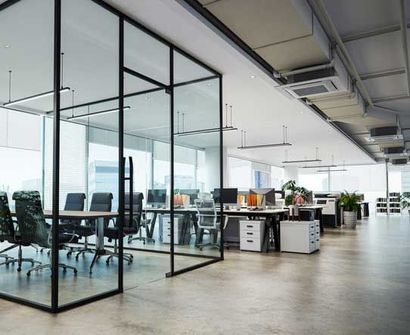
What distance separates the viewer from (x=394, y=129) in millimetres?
8711

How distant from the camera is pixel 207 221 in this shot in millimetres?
5867

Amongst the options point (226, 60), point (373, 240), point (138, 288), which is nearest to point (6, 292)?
point (138, 288)

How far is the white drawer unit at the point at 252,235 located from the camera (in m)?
6.40

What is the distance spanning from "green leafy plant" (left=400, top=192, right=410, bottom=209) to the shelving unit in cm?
19

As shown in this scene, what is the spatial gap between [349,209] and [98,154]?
9.00 metres

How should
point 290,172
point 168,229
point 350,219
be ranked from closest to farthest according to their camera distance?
point 168,229 → point 350,219 → point 290,172

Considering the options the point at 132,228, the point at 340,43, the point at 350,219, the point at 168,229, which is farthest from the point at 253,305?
the point at 350,219

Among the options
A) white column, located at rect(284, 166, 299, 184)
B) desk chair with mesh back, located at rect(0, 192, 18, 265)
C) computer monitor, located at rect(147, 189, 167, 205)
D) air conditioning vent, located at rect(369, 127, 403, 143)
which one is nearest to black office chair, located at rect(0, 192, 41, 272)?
desk chair with mesh back, located at rect(0, 192, 18, 265)

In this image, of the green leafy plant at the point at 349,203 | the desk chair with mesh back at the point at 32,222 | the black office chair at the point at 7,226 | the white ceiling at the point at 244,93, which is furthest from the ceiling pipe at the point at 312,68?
the green leafy plant at the point at 349,203

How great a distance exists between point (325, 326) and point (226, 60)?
3.68 metres

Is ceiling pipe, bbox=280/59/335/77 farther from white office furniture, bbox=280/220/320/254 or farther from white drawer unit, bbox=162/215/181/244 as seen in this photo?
white office furniture, bbox=280/220/320/254

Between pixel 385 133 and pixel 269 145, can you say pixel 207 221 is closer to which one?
pixel 269 145

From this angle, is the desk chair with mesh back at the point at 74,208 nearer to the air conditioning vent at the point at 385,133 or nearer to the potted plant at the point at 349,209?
the air conditioning vent at the point at 385,133

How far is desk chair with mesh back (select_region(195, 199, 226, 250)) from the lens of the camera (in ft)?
18.6
